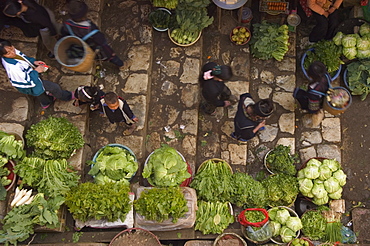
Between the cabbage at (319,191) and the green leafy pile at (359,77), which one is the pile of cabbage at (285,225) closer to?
the cabbage at (319,191)

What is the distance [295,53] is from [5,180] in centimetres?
642

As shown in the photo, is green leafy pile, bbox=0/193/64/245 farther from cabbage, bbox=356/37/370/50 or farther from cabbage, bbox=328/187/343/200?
cabbage, bbox=356/37/370/50

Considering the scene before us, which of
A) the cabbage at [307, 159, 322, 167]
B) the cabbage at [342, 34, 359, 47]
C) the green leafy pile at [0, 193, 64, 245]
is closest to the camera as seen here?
the green leafy pile at [0, 193, 64, 245]

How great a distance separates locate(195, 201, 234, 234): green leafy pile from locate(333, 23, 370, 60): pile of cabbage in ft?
14.0

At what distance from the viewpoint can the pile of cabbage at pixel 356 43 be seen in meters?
7.25

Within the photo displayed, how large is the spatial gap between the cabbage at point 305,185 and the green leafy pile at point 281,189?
10cm

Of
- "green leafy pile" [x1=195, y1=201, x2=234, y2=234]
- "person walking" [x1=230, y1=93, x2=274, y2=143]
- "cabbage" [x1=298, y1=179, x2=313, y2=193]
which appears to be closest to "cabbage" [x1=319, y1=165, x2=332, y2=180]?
"cabbage" [x1=298, y1=179, x2=313, y2=193]

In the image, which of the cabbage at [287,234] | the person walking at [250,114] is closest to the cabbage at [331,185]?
the cabbage at [287,234]

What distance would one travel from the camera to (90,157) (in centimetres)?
674

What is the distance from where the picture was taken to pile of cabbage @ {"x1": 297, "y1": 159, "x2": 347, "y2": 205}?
651cm

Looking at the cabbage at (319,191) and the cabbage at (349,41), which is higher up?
the cabbage at (349,41)

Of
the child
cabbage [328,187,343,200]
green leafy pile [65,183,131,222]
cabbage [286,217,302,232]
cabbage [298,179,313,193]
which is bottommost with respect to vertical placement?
cabbage [286,217,302,232]

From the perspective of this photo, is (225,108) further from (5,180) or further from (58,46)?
A: (5,180)

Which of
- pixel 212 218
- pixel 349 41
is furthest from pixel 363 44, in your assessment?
pixel 212 218
